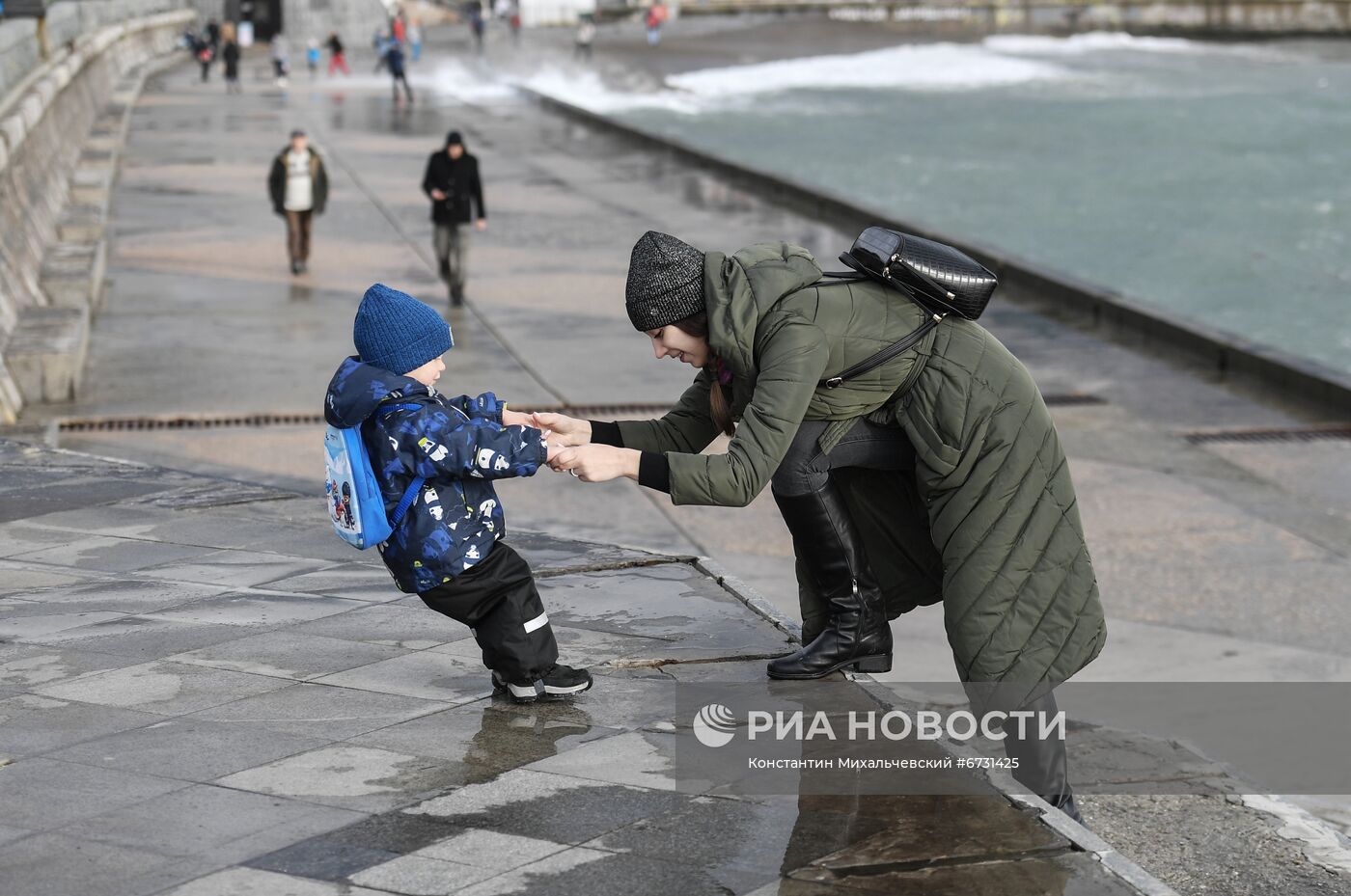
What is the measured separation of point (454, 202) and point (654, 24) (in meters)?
58.2

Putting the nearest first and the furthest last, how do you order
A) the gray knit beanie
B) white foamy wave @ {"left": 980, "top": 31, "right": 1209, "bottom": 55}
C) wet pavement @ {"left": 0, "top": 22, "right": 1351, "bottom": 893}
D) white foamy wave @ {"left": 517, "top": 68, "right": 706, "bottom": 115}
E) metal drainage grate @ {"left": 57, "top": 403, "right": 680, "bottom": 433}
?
1. the gray knit beanie
2. wet pavement @ {"left": 0, "top": 22, "right": 1351, "bottom": 893}
3. metal drainage grate @ {"left": 57, "top": 403, "right": 680, "bottom": 433}
4. white foamy wave @ {"left": 517, "top": 68, "right": 706, "bottom": 115}
5. white foamy wave @ {"left": 980, "top": 31, "right": 1209, "bottom": 55}

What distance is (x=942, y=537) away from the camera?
4414mm

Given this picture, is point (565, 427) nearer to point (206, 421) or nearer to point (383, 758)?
point (383, 758)

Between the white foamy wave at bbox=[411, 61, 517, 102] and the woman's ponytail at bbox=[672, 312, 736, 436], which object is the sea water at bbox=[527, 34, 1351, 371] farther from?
the woman's ponytail at bbox=[672, 312, 736, 436]

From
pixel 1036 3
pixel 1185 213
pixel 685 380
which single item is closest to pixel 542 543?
pixel 685 380

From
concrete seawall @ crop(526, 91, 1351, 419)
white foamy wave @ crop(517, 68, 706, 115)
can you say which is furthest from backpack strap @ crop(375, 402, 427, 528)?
white foamy wave @ crop(517, 68, 706, 115)

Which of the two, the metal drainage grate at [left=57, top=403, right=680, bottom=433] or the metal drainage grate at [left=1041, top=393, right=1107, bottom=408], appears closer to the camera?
the metal drainage grate at [left=57, top=403, right=680, bottom=433]

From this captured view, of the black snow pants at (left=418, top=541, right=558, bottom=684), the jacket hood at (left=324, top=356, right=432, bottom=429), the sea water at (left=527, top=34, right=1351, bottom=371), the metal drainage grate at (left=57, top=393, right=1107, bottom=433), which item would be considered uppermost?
the jacket hood at (left=324, top=356, right=432, bottom=429)

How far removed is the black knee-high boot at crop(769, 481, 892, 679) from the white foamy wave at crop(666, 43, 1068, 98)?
174ft

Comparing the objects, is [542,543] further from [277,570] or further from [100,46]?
[100,46]

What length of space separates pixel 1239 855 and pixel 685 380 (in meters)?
8.05

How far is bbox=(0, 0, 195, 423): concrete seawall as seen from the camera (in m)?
11.3

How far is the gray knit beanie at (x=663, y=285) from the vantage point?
421 centimetres

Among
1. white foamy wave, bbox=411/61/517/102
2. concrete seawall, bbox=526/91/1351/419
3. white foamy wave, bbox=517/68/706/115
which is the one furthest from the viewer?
white foamy wave, bbox=517/68/706/115
